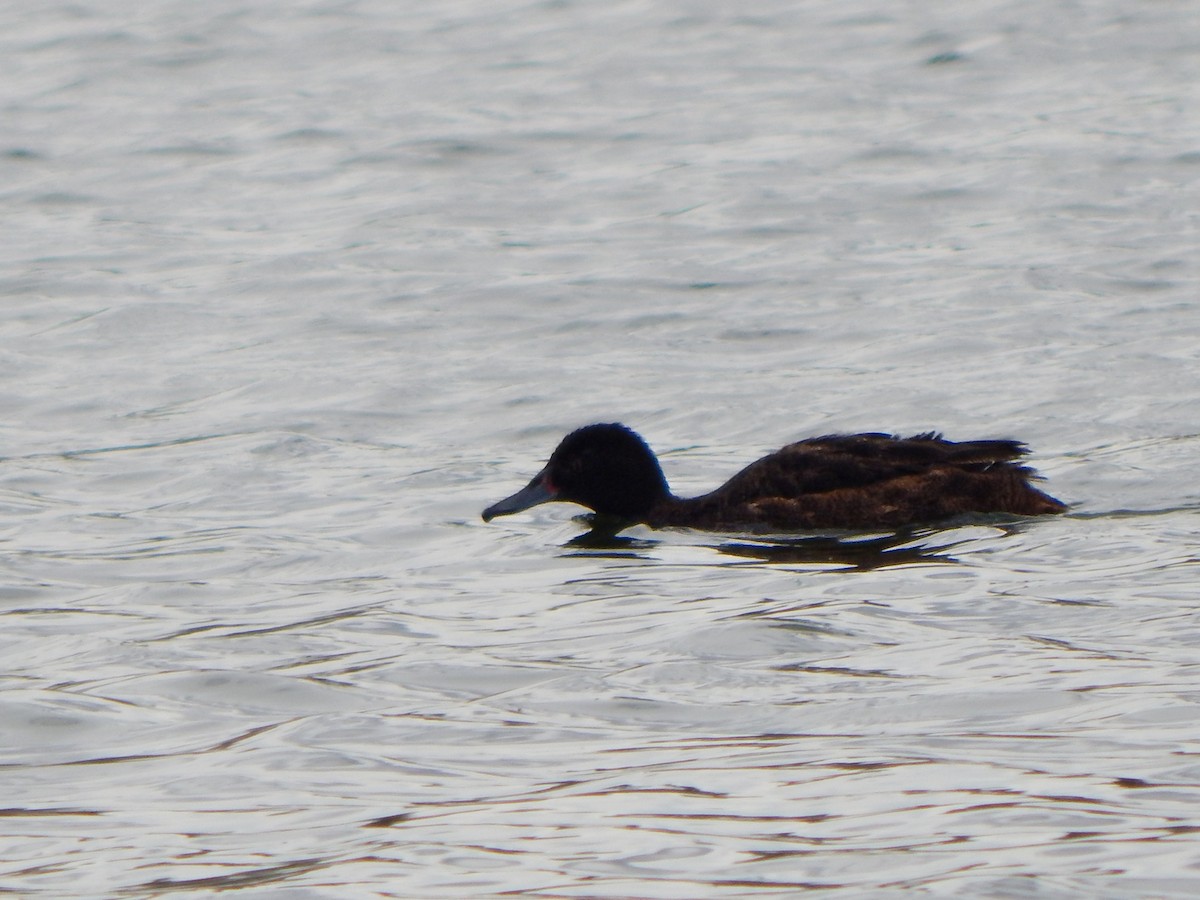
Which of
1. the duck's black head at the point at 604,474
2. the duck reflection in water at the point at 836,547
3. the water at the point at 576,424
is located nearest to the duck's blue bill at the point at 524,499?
the duck's black head at the point at 604,474

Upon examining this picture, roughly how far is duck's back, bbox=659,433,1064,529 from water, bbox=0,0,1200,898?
226 millimetres

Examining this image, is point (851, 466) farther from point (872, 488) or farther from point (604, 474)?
point (604, 474)

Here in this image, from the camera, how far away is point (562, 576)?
30.4 ft

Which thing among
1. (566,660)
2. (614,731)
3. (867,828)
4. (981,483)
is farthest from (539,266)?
(867,828)

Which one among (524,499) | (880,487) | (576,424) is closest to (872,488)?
(880,487)

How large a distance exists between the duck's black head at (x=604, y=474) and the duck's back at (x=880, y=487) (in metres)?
0.62

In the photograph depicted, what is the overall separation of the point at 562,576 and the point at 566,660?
179cm

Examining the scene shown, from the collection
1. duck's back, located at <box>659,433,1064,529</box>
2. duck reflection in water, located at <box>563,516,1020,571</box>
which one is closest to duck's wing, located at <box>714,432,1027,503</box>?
duck's back, located at <box>659,433,1064,529</box>

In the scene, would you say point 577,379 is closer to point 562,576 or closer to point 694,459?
point 694,459

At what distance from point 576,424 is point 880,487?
278 cm

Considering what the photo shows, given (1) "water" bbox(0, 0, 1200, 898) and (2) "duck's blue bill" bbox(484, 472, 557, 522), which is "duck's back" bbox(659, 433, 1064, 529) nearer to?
(1) "water" bbox(0, 0, 1200, 898)

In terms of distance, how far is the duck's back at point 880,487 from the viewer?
32.6 feet

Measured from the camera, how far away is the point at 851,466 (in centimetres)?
1006

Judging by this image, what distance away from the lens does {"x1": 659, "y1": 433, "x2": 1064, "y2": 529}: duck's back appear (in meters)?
9.95
